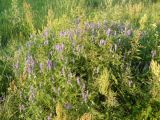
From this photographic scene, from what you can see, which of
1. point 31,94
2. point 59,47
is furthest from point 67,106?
point 59,47

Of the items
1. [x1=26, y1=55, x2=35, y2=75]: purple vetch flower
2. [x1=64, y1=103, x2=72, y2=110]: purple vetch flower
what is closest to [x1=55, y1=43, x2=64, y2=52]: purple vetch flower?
[x1=26, y1=55, x2=35, y2=75]: purple vetch flower

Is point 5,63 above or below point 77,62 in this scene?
below

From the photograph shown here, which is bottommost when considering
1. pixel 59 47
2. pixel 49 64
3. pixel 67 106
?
pixel 67 106

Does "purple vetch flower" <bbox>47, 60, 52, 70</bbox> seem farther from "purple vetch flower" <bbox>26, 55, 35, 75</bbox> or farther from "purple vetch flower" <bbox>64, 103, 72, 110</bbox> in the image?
"purple vetch flower" <bbox>64, 103, 72, 110</bbox>

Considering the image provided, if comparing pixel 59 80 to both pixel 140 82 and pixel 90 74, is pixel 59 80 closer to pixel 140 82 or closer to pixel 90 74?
pixel 90 74

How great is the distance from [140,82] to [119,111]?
0.41m

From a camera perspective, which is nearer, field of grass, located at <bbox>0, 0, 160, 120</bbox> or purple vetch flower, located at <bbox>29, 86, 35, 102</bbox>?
field of grass, located at <bbox>0, 0, 160, 120</bbox>

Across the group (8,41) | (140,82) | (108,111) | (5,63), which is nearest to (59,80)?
(108,111)

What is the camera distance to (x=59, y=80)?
11.2 feet

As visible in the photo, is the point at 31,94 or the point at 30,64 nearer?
the point at 31,94

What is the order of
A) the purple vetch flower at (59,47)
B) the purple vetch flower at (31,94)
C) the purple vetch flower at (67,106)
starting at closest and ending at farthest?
the purple vetch flower at (67,106) → the purple vetch flower at (31,94) → the purple vetch flower at (59,47)

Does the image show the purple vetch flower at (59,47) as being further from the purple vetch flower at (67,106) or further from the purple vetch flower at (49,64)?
the purple vetch flower at (67,106)

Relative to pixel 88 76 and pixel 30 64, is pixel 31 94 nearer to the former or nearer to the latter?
pixel 30 64

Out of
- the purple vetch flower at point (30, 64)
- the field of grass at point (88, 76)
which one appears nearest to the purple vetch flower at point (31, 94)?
the field of grass at point (88, 76)
